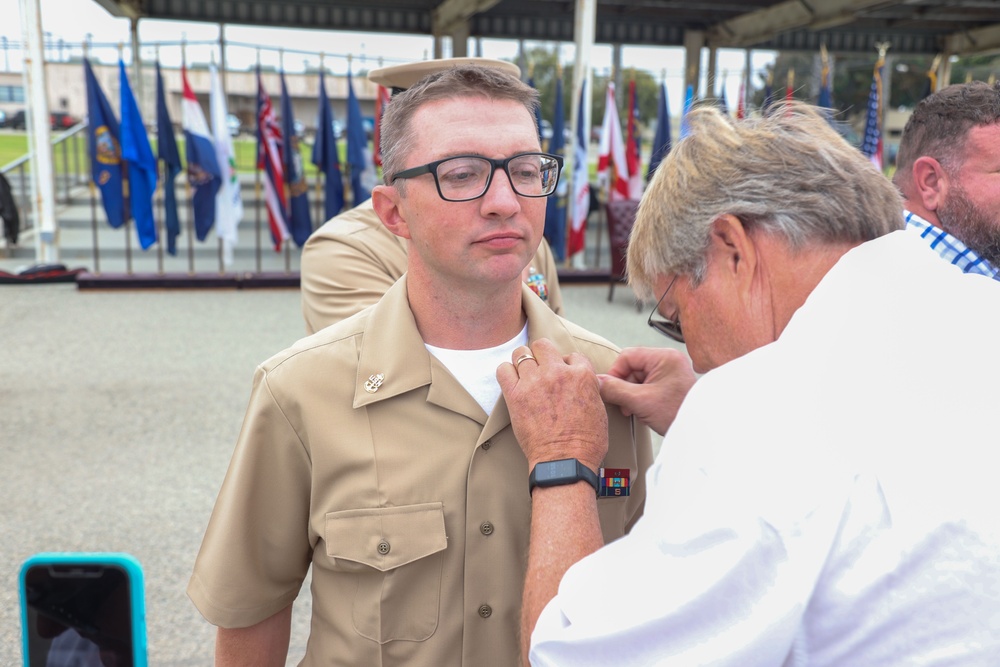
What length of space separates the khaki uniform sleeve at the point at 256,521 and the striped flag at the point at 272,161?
9.22 meters

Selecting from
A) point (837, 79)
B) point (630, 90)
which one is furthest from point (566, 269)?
point (837, 79)

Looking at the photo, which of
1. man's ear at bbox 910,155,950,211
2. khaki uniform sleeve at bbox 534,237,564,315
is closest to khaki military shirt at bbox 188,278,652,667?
khaki uniform sleeve at bbox 534,237,564,315

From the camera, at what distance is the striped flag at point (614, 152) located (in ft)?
36.2

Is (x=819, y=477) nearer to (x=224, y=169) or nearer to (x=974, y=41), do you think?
(x=224, y=169)

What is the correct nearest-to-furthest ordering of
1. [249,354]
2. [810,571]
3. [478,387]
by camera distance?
[810,571] < [478,387] < [249,354]

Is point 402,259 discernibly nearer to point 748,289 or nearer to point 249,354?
point 748,289

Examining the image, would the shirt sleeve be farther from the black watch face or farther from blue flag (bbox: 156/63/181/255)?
blue flag (bbox: 156/63/181/255)

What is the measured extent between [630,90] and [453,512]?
10738 mm

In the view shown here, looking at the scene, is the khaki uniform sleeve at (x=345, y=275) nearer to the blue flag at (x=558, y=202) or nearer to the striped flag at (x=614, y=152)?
the blue flag at (x=558, y=202)

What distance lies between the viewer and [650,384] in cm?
160

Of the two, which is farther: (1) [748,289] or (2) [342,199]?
(2) [342,199]

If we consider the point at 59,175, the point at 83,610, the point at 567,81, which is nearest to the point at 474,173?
the point at 83,610

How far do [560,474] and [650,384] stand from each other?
34 cm

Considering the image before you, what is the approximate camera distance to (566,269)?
1107 centimetres
